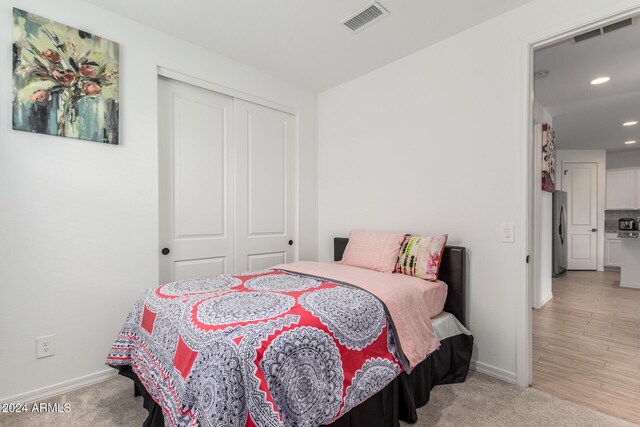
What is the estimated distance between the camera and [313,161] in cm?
357

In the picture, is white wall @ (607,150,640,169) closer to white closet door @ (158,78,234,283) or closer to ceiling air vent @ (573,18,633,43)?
ceiling air vent @ (573,18,633,43)

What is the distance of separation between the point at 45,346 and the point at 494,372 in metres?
2.98

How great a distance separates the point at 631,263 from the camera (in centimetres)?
482

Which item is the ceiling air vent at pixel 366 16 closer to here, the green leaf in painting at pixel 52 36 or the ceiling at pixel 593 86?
the ceiling at pixel 593 86

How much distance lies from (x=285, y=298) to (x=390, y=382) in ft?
2.24

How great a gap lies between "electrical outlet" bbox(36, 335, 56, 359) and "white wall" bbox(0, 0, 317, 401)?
0.02 m

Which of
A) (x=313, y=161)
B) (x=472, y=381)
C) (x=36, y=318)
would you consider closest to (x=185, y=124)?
(x=313, y=161)

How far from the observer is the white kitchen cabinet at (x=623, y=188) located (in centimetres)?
650

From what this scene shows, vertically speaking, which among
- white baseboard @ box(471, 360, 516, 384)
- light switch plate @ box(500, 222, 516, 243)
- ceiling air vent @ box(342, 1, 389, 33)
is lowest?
white baseboard @ box(471, 360, 516, 384)

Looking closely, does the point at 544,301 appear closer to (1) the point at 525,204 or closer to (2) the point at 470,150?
(1) the point at 525,204

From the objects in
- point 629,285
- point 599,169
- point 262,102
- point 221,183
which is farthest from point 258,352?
point 599,169

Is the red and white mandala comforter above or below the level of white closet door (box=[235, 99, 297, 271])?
below

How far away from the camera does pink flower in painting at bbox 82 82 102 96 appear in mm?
2074

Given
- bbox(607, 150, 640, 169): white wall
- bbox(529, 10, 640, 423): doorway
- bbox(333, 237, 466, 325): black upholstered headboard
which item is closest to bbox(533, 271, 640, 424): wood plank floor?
bbox(529, 10, 640, 423): doorway
